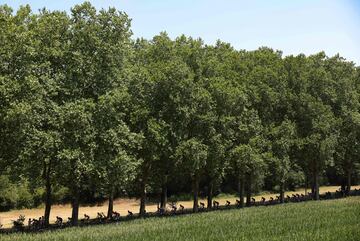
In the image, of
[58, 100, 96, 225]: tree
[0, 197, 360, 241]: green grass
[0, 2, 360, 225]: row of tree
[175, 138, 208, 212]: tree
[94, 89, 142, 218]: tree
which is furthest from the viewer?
[175, 138, 208, 212]: tree

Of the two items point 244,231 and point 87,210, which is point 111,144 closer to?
point 244,231

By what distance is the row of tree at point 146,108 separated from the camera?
114ft

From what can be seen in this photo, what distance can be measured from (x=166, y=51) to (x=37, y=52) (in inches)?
618

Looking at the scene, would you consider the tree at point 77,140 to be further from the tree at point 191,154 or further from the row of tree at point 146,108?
the tree at point 191,154

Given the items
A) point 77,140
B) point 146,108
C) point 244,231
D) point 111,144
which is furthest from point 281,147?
point 244,231

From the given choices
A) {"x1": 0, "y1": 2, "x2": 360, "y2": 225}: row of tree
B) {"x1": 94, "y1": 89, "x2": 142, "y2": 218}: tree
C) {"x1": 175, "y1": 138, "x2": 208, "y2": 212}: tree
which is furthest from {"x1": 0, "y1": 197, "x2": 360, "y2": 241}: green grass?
{"x1": 175, "y1": 138, "x2": 208, "y2": 212}: tree

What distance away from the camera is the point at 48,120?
36.3 m

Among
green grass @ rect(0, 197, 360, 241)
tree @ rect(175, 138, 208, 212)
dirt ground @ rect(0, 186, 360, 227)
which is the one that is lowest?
dirt ground @ rect(0, 186, 360, 227)

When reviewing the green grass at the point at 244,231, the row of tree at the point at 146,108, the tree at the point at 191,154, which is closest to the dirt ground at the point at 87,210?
the row of tree at the point at 146,108

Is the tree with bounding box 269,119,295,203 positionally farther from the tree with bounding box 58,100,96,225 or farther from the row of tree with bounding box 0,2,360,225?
the tree with bounding box 58,100,96,225

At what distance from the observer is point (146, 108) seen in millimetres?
43875

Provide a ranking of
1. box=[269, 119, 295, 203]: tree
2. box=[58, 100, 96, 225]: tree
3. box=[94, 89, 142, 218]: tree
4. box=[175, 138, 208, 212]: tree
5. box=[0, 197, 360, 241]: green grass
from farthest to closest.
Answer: box=[269, 119, 295, 203]: tree < box=[175, 138, 208, 212]: tree < box=[94, 89, 142, 218]: tree < box=[58, 100, 96, 225]: tree < box=[0, 197, 360, 241]: green grass

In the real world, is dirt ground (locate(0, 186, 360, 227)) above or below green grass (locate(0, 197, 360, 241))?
below

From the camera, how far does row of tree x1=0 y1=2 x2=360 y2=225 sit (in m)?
34.9
